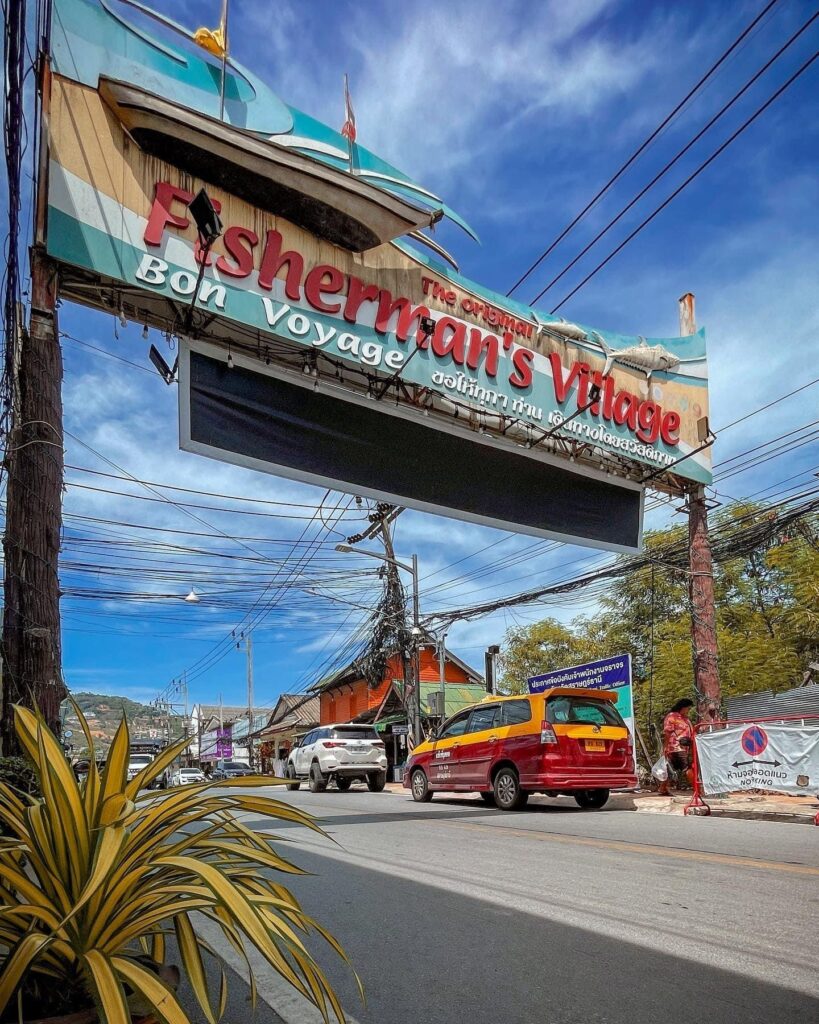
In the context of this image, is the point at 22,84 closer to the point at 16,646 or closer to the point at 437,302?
the point at 16,646

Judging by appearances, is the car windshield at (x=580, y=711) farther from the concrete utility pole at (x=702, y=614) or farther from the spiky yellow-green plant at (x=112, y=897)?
the spiky yellow-green plant at (x=112, y=897)

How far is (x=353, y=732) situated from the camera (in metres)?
21.3

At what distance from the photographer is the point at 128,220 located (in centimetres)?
1020

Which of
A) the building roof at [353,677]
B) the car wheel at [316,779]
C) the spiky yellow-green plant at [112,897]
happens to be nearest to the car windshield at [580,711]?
the spiky yellow-green plant at [112,897]

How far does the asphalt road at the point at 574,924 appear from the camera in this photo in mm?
3516

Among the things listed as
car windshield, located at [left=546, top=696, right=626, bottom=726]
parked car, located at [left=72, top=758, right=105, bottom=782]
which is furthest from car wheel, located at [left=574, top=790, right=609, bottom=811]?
parked car, located at [left=72, top=758, right=105, bottom=782]

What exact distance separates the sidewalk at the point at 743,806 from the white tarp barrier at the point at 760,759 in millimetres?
239

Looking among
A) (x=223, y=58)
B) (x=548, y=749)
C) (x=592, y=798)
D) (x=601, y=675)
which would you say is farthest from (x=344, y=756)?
(x=223, y=58)

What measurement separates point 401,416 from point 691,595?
25.0 ft

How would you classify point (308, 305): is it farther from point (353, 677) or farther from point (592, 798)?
point (353, 677)

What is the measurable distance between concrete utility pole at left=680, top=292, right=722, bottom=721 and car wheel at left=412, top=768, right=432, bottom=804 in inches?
213

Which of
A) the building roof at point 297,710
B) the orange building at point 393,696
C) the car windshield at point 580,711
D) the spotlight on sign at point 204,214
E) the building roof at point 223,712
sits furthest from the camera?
the building roof at point 223,712

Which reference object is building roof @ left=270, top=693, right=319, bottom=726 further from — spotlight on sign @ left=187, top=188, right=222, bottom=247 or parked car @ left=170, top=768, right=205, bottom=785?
spotlight on sign @ left=187, top=188, right=222, bottom=247

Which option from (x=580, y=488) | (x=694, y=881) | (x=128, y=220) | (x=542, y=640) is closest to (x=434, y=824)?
(x=694, y=881)
